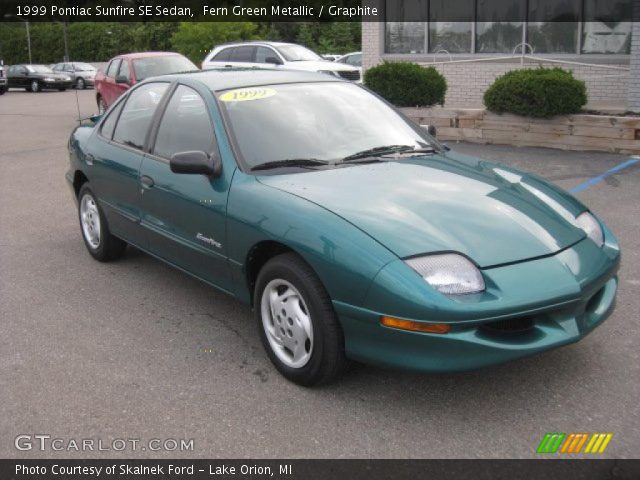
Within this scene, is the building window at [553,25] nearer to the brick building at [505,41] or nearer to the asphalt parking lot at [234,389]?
the brick building at [505,41]

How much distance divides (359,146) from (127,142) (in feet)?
6.11

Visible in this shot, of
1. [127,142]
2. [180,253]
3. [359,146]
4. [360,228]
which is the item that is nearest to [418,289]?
[360,228]

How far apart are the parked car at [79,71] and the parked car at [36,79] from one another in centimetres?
43

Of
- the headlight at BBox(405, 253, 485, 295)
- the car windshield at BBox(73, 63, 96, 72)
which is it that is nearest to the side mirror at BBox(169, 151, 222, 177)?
the headlight at BBox(405, 253, 485, 295)

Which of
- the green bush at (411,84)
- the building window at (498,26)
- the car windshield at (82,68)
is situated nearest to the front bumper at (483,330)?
the green bush at (411,84)

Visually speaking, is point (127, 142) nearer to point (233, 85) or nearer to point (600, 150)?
point (233, 85)

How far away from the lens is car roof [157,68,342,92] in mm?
4715

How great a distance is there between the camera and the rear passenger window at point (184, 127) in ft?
14.7

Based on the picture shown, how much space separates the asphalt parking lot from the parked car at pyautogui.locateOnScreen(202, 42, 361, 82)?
11828mm

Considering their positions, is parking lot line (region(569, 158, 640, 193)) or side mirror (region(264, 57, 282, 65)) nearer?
parking lot line (region(569, 158, 640, 193))

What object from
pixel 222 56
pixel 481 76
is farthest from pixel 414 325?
pixel 222 56

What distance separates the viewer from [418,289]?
10.4 ft

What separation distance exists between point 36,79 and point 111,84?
877 inches

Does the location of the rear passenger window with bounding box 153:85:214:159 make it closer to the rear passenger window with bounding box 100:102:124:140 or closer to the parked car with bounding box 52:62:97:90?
the rear passenger window with bounding box 100:102:124:140
